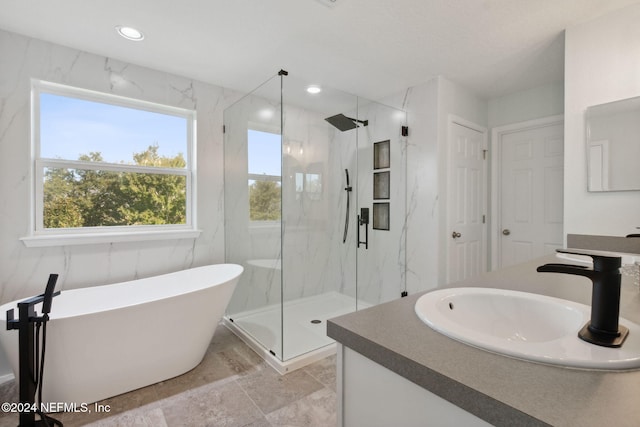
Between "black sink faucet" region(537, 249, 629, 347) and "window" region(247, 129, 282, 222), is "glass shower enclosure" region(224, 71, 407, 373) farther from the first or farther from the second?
"black sink faucet" region(537, 249, 629, 347)

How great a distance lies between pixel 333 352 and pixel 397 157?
2048mm

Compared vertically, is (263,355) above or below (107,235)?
below

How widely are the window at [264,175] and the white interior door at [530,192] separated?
2551 millimetres

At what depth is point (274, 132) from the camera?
8.71 ft

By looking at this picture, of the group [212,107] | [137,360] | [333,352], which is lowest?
[333,352]

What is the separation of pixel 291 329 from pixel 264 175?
4.73 ft

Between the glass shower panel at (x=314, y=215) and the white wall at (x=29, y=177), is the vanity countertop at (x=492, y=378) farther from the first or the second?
the white wall at (x=29, y=177)

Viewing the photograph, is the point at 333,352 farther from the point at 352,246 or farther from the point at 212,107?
the point at 212,107

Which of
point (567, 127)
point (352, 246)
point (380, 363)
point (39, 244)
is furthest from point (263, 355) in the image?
point (567, 127)

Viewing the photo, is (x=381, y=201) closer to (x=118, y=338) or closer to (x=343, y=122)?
(x=343, y=122)

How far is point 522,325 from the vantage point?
95cm

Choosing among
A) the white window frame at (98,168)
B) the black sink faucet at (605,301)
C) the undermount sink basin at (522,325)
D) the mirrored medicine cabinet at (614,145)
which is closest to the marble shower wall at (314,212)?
the white window frame at (98,168)

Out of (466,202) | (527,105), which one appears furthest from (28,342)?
(527,105)

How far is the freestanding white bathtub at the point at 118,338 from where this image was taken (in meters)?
1.75
